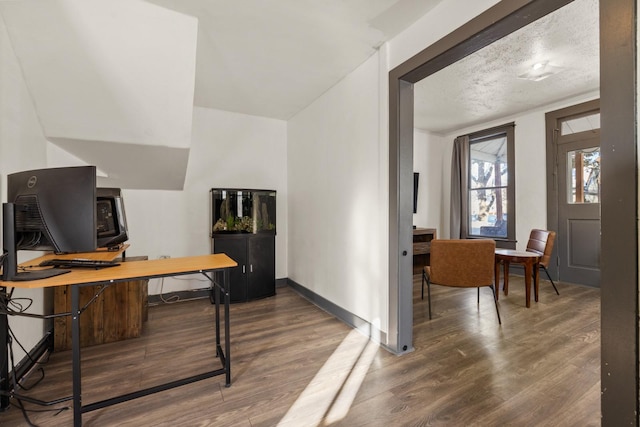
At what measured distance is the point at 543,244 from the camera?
3.64 metres

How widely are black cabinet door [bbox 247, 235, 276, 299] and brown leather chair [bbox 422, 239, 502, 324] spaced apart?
2.08m

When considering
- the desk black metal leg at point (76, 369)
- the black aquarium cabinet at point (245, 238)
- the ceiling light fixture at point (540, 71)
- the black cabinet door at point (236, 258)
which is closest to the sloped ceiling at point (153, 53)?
the black aquarium cabinet at point (245, 238)

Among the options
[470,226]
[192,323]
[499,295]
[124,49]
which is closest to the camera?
[124,49]

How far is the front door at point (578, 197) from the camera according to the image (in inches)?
156

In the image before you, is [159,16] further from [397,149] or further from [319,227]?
[319,227]

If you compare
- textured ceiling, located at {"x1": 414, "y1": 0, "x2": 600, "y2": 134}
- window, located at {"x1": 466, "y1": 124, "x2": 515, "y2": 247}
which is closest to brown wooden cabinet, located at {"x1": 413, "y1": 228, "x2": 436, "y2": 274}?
window, located at {"x1": 466, "y1": 124, "x2": 515, "y2": 247}

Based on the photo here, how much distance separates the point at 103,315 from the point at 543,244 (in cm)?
496

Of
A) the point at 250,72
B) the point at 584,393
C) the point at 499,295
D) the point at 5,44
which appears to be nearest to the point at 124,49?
the point at 5,44

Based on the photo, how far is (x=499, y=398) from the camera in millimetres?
1724

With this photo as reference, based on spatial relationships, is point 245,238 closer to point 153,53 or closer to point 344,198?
point 344,198

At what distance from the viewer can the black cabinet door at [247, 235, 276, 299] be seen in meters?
3.63

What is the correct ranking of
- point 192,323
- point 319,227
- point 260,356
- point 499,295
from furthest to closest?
point 499,295 < point 319,227 < point 192,323 < point 260,356

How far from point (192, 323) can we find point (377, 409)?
2054 millimetres

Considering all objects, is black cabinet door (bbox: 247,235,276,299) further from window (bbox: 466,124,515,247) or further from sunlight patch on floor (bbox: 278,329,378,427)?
window (bbox: 466,124,515,247)
